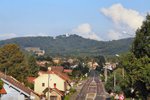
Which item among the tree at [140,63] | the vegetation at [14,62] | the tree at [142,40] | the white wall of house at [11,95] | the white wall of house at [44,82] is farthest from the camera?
the white wall of house at [44,82]

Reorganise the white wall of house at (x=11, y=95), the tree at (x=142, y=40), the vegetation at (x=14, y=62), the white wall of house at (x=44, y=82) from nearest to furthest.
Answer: the tree at (x=142, y=40), the white wall of house at (x=11, y=95), the vegetation at (x=14, y=62), the white wall of house at (x=44, y=82)

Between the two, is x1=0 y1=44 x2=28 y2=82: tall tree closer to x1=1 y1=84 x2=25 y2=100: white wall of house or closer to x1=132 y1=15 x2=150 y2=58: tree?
x1=1 y1=84 x2=25 y2=100: white wall of house

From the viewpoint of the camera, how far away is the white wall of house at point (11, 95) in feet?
144

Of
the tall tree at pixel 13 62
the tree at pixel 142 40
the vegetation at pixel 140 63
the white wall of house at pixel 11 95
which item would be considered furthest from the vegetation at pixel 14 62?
the tree at pixel 142 40

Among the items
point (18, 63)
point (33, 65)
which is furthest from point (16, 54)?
point (33, 65)

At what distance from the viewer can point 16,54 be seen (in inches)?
3561

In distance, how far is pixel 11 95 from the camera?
145 feet

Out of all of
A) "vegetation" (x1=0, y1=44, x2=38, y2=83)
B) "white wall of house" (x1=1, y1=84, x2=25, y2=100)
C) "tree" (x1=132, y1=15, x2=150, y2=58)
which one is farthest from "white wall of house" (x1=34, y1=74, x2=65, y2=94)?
"tree" (x1=132, y1=15, x2=150, y2=58)

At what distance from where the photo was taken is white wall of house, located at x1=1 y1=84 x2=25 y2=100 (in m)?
43.8

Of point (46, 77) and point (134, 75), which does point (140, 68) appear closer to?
point (134, 75)

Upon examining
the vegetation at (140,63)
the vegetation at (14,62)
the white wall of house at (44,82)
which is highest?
the vegetation at (140,63)

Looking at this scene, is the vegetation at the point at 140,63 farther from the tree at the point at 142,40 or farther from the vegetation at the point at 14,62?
the vegetation at the point at 14,62

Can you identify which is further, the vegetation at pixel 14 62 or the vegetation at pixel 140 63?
the vegetation at pixel 14 62

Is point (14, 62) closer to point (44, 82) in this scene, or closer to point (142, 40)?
point (44, 82)
